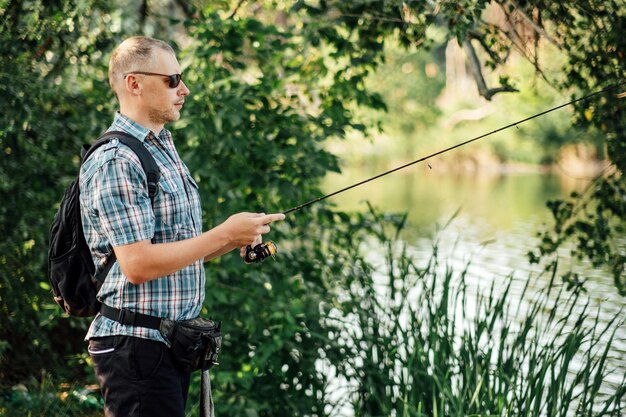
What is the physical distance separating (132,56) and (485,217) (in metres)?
15.7

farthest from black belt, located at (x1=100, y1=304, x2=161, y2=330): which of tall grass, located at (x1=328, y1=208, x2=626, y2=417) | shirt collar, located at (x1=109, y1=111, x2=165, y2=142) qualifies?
tall grass, located at (x1=328, y1=208, x2=626, y2=417)

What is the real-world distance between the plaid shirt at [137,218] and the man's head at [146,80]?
0.04 metres

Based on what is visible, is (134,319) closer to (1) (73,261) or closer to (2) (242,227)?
(1) (73,261)

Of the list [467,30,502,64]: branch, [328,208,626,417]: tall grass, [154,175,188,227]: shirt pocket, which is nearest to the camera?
[154,175,188,227]: shirt pocket

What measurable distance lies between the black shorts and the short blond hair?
0.65 m

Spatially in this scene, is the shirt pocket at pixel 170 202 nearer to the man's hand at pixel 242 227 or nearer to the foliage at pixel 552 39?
the man's hand at pixel 242 227

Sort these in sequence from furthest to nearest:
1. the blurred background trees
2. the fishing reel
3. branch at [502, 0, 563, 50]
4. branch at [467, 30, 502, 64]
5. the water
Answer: the water → branch at [467, 30, 502, 64] → the blurred background trees → branch at [502, 0, 563, 50] → the fishing reel

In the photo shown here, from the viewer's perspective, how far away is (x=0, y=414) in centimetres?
361

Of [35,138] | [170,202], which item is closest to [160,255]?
[170,202]

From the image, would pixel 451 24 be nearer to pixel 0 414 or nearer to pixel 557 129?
pixel 0 414

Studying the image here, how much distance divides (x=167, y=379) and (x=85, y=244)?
1.29 ft

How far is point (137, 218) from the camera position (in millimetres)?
1880

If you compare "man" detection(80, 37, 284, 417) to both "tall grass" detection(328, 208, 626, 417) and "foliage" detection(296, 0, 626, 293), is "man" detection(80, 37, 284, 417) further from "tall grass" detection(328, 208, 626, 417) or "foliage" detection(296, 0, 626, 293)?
"foliage" detection(296, 0, 626, 293)

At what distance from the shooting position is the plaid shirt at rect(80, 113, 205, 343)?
6.21ft
